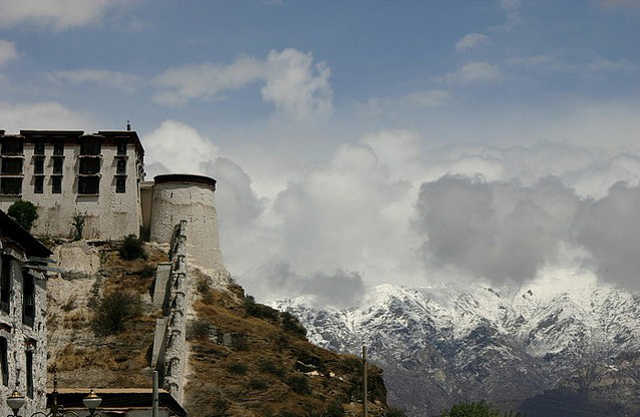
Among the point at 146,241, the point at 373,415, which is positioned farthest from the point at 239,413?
the point at 146,241

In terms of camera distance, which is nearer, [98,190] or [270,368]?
[270,368]

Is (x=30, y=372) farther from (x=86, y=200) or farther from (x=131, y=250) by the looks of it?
(x=86, y=200)

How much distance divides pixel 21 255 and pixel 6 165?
9393 centimetres

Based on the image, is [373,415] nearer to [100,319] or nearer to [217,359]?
[217,359]

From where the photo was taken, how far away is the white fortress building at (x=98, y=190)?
13788 cm

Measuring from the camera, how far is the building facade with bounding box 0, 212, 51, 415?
46500 millimetres

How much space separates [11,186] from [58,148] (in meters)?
7.05

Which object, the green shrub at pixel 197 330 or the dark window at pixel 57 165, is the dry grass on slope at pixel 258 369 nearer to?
the green shrub at pixel 197 330

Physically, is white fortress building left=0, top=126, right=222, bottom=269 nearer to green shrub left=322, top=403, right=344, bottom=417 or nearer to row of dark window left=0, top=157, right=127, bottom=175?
row of dark window left=0, top=157, right=127, bottom=175

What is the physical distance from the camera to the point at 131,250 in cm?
13388

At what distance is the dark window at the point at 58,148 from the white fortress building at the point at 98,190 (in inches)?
4.6

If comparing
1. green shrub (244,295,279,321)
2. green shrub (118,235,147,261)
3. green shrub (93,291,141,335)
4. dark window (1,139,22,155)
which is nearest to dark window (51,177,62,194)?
dark window (1,139,22,155)

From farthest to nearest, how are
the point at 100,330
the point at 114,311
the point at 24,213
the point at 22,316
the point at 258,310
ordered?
the point at 258,310
the point at 24,213
the point at 114,311
the point at 100,330
the point at 22,316

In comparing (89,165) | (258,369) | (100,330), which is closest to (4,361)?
(258,369)
